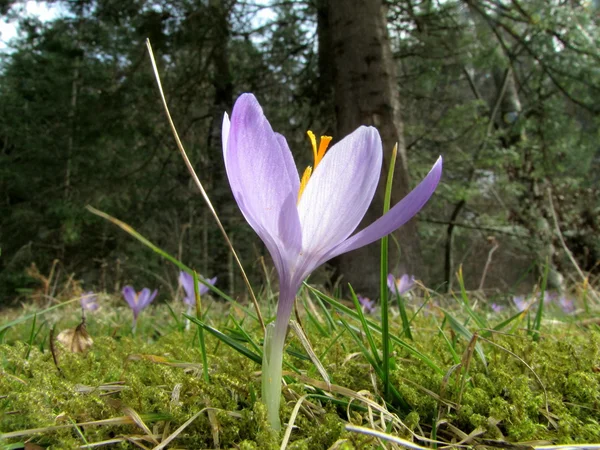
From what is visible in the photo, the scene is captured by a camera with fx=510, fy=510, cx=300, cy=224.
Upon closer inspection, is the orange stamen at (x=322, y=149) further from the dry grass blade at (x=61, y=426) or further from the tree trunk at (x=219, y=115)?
the tree trunk at (x=219, y=115)

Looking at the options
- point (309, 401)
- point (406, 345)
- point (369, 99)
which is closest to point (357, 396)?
point (309, 401)

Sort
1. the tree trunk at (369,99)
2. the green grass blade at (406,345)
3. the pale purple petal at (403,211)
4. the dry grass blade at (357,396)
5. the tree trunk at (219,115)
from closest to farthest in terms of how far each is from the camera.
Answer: the pale purple petal at (403,211), the dry grass blade at (357,396), the green grass blade at (406,345), the tree trunk at (369,99), the tree trunk at (219,115)

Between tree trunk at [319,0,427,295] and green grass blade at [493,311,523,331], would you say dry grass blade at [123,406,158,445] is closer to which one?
green grass blade at [493,311,523,331]

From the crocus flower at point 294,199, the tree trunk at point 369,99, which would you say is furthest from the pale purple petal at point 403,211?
the tree trunk at point 369,99

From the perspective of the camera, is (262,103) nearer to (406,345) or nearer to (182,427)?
(406,345)

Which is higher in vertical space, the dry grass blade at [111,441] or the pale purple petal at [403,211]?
the pale purple petal at [403,211]

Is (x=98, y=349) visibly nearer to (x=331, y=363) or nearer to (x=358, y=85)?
(x=331, y=363)

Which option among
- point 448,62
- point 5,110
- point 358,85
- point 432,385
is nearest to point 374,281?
point 358,85
